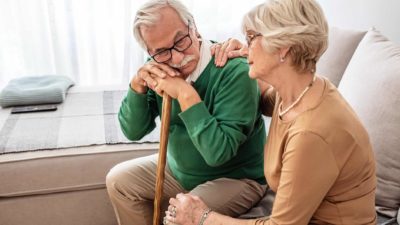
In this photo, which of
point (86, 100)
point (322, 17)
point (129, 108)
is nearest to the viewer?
point (322, 17)

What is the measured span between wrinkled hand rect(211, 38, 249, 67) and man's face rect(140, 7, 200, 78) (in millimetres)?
68

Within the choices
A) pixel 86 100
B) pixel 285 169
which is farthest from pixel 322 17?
pixel 86 100

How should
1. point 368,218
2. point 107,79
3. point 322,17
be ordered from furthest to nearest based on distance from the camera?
point 107,79 → point 368,218 → point 322,17

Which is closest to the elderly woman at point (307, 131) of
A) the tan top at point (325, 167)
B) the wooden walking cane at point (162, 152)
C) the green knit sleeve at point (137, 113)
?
the tan top at point (325, 167)

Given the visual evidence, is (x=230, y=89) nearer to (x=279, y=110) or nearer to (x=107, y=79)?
(x=279, y=110)

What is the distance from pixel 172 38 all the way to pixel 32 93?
47.7 inches

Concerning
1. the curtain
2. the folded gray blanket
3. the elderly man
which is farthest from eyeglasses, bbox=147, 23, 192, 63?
the curtain

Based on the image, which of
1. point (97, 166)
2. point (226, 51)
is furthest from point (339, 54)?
point (97, 166)

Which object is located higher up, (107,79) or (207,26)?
(207,26)

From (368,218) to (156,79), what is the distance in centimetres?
74

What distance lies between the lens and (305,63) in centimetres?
106

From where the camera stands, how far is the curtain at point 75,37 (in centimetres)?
Result: 255

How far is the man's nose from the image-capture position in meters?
1.28

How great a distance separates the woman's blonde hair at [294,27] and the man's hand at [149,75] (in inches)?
14.4
